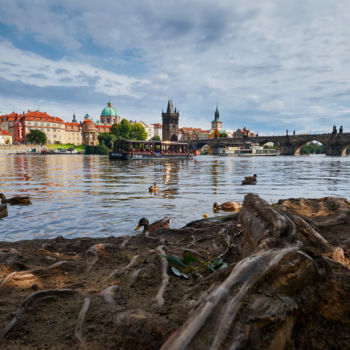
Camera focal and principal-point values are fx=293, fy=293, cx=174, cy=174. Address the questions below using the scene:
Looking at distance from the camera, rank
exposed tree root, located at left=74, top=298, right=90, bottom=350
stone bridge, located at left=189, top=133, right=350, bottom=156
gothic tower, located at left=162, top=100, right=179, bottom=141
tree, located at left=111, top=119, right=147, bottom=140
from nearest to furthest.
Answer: exposed tree root, located at left=74, top=298, right=90, bottom=350 → stone bridge, located at left=189, top=133, right=350, bottom=156 → tree, located at left=111, top=119, right=147, bottom=140 → gothic tower, located at left=162, top=100, right=179, bottom=141

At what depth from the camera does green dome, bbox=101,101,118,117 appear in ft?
625

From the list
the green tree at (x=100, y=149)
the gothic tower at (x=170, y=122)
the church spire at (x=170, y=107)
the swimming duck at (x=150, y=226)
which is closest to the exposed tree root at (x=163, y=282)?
the swimming duck at (x=150, y=226)

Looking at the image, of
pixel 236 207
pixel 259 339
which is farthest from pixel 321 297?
pixel 236 207

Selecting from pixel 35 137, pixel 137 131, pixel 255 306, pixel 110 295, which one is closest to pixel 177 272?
pixel 110 295

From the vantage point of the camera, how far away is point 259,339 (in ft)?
5.62

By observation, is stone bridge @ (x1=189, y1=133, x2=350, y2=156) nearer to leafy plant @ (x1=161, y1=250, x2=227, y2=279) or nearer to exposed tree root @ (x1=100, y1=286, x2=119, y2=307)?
leafy plant @ (x1=161, y1=250, x2=227, y2=279)

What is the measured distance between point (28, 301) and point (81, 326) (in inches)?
32.6

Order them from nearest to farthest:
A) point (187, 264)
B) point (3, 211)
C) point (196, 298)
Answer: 1. point (196, 298)
2. point (187, 264)
3. point (3, 211)

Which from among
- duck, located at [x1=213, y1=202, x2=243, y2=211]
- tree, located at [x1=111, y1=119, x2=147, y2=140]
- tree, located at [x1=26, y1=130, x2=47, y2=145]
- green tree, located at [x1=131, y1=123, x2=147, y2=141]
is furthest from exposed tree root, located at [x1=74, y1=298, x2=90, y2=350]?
tree, located at [x1=26, y1=130, x2=47, y2=145]

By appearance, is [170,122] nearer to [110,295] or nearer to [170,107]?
[170,107]

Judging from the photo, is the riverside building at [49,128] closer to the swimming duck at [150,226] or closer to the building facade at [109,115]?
the building facade at [109,115]

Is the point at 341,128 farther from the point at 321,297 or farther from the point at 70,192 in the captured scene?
the point at 321,297

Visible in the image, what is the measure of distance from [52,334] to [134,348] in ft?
2.71

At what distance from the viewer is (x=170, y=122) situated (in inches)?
6599
